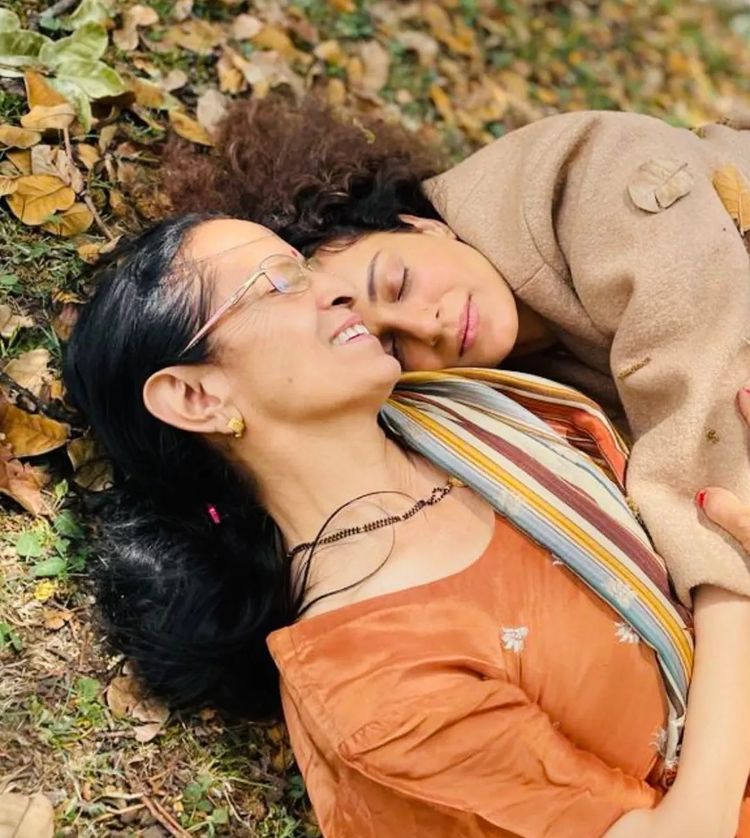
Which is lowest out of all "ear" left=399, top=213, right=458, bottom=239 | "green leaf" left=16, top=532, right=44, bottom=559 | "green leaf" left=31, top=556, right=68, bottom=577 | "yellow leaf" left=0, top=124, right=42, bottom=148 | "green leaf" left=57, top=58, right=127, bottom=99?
"green leaf" left=31, top=556, right=68, bottom=577

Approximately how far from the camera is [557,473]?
2336mm

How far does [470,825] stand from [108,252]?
1.57 metres

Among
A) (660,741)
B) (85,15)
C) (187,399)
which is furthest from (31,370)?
(660,741)

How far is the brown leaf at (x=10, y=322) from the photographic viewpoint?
8.46 ft

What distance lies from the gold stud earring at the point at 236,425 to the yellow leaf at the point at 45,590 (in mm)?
589

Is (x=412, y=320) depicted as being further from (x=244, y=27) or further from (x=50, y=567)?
(x=244, y=27)

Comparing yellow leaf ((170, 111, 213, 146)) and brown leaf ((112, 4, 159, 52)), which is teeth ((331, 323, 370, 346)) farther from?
brown leaf ((112, 4, 159, 52))

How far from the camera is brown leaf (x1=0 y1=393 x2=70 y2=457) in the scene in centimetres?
249

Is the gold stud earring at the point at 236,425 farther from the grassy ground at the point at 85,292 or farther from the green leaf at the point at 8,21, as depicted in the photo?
the green leaf at the point at 8,21

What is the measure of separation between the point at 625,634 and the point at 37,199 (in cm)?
177

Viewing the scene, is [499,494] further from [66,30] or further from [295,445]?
[66,30]

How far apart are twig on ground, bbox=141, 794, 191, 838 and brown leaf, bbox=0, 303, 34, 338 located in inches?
44.0

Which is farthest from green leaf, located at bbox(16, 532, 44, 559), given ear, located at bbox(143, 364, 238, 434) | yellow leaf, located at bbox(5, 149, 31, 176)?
yellow leaf, located at bbox(5, 149, 31, 176)

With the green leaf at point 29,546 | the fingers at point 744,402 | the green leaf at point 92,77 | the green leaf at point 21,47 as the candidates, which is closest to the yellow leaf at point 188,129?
the green leaf at point 92,77
